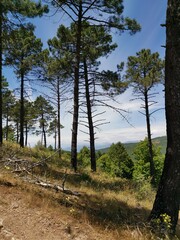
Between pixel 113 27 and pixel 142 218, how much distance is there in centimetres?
897

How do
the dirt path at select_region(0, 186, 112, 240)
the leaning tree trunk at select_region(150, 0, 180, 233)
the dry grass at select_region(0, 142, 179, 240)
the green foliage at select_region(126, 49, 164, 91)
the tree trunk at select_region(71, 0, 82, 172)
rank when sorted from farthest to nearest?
the green foliage at select_region(126, 49, 164, 91) < the tree trunk at select_region(71, 0, 82, 172) < the leaning tree trunk at select_region(150, 0, 180, 233) < the dry grass at select_region(0, 142, 179, 240) < the dirt path at select_region(0, 186, 112, 240)

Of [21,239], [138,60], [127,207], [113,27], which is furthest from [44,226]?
[138,60]

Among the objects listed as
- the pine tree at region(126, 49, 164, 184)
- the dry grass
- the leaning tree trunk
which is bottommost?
the dry grass

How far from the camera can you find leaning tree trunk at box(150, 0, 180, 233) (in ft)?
15.8

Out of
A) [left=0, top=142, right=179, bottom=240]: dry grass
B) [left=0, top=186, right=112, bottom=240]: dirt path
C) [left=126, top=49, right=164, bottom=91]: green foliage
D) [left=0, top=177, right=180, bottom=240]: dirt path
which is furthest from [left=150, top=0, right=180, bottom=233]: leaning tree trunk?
[left=126, top=49, right=164, bottom=91]: green foliage

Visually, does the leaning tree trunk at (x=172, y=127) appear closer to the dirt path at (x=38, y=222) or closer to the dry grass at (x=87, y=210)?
the dry grass at (x=87, y=210)

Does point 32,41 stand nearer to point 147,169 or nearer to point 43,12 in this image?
point 43,12

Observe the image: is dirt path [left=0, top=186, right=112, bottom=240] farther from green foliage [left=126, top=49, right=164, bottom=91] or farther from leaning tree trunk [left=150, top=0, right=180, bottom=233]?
green foliage [left=126, top=49, right=164, bottom=91]

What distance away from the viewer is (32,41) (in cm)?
1905

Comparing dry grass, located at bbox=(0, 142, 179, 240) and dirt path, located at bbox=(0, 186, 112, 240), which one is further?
dry grass, located at bbox=(0, 142, 179, 240)

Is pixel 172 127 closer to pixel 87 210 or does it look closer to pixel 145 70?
pixel 87 210

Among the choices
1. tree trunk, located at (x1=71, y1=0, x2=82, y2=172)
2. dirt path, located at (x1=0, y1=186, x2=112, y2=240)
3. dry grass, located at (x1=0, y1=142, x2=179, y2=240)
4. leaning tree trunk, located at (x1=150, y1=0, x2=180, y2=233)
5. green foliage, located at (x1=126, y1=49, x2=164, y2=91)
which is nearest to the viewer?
dirt path, located at (x1=0, y1=186, x2=112, y2=240)

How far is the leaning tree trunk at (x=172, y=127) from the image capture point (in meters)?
4.82

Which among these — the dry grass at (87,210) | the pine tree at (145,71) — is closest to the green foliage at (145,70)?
the pine tree at (145,71)
